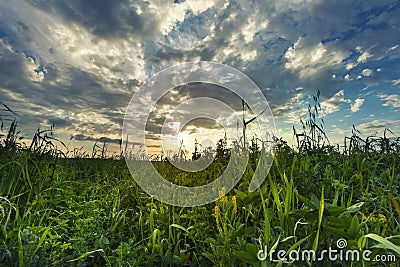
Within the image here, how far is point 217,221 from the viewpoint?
7.23 ft

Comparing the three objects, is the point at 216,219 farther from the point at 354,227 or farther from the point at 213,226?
the point at 354,227

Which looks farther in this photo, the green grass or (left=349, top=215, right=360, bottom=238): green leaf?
the green grass

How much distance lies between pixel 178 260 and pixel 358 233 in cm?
133

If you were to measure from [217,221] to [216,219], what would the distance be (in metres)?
0.07

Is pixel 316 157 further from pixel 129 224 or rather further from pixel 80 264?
pixel 80 264

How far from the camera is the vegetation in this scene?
1887 mm

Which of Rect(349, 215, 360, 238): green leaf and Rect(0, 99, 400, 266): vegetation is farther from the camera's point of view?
Rect(0, 99, 400, 266): vegetation

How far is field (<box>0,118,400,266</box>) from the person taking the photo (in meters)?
1.85

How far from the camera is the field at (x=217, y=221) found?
6.08 feet

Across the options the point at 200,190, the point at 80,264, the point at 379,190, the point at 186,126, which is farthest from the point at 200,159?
the point at 80,264

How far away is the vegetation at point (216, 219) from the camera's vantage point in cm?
189

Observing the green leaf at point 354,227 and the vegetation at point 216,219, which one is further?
the vegetation at point 216,219

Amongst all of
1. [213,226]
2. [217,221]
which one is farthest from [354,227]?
[213,226]

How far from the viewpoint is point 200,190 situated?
12.3 feet
